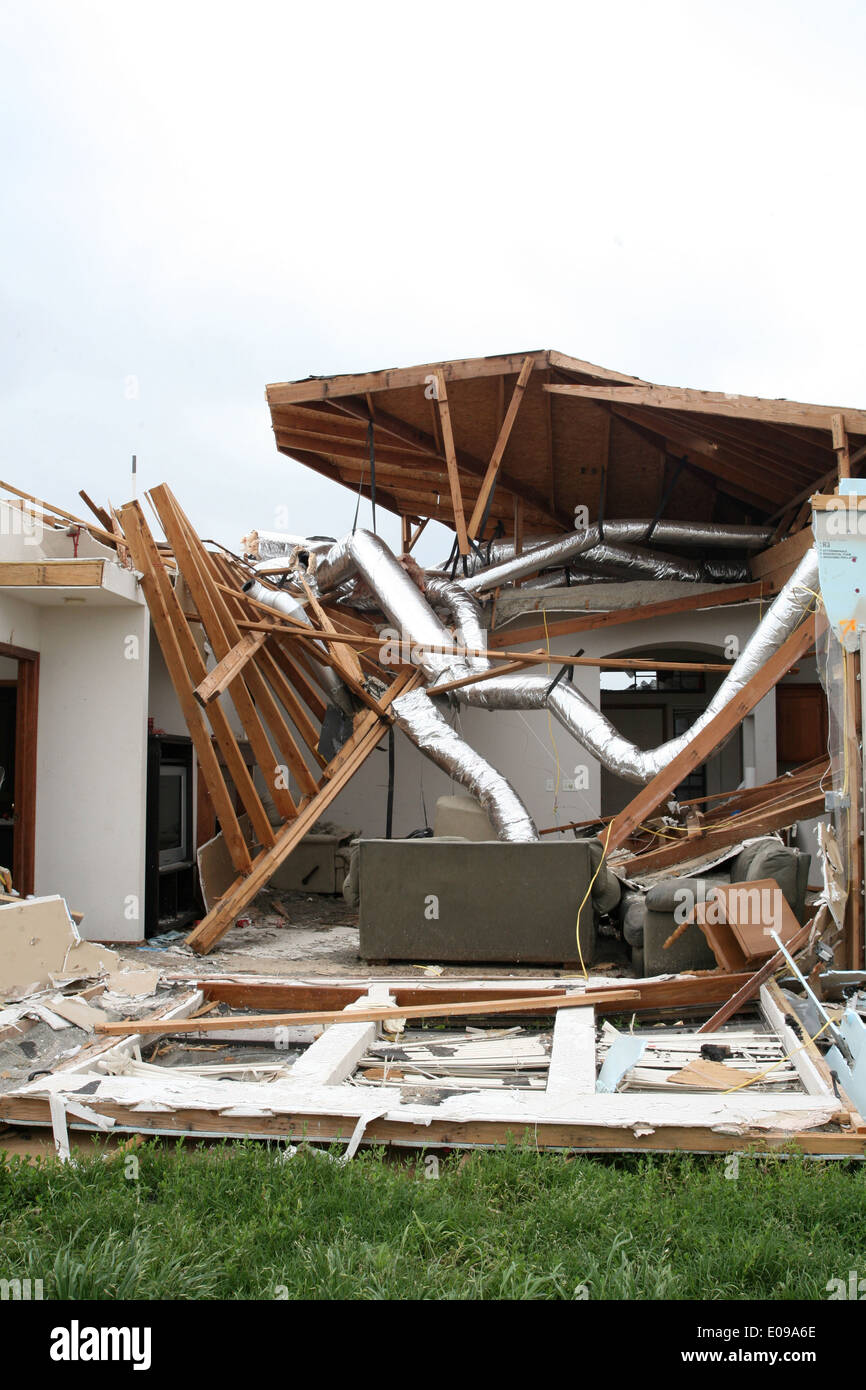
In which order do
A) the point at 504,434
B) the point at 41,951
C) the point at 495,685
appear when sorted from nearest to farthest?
the point at 41,951
the point at 504,434
the point at 495,685

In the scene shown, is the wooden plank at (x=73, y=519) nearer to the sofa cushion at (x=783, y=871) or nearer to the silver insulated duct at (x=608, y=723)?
the silver insulated duct at (x=608, y=723)

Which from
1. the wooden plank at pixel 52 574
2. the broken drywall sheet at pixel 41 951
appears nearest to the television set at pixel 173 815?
the wooden plank at pixel 52 574

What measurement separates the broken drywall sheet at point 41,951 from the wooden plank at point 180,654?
75.5 inches

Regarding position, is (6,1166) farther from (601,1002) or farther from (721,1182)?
(601,1002)

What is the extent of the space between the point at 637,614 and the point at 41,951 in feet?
26.4

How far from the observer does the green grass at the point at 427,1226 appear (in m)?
2.46

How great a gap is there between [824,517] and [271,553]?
12.9 metres

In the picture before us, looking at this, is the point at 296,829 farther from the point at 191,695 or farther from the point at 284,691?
the point at 284,691

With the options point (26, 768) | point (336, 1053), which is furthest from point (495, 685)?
point (336, 1053)

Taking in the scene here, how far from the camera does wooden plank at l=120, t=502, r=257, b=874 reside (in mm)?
8414

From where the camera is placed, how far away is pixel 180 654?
8461mm

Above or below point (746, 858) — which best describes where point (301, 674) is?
above

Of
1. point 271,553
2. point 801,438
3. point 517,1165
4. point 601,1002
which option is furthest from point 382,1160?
point 271,553

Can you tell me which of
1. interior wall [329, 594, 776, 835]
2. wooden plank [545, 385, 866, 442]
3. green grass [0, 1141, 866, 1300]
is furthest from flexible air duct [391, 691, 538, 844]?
green grass [0, 1141, 866, 1300]
